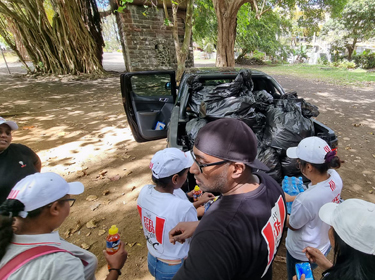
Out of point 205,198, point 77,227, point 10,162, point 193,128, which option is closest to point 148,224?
point 205,198

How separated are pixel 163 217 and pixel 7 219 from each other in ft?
2.64

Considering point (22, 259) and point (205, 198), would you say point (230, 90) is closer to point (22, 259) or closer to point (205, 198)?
point (205, 198)

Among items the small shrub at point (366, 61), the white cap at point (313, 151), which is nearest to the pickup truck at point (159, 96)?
the white cap at point (313, 151)

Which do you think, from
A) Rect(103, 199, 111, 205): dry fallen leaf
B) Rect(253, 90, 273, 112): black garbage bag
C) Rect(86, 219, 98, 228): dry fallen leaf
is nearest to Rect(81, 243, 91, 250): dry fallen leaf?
Rect(86, 219, 98, 228): dry fallen leaf

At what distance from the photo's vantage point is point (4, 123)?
6.57 ft

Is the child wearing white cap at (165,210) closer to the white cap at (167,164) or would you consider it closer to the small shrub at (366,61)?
the white cap at (167,164)

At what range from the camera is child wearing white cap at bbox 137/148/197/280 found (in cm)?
139

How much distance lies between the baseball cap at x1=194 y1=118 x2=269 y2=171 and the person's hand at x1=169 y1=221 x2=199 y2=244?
595 mm

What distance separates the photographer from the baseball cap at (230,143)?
98 cm

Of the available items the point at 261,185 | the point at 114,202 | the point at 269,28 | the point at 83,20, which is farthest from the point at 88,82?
the point at 269,28

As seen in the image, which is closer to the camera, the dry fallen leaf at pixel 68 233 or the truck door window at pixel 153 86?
the dry fallen leaf at pixel 68 233

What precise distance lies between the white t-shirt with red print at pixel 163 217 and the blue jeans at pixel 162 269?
78mm

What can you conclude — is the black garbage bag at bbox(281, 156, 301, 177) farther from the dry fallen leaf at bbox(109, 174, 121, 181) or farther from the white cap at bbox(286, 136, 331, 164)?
the dry fallen leaf at bbox(109, 174, 121, 181)

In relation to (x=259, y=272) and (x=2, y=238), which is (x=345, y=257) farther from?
(x=2, y=238)
